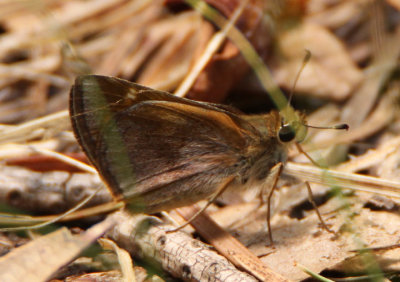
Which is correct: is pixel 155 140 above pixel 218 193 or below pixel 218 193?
above

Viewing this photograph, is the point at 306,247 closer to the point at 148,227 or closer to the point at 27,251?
the point at 148,227

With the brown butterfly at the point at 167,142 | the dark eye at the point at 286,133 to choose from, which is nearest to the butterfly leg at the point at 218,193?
the brown butterfly at the point at 167,142

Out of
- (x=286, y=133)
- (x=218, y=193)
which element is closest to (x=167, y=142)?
(x=218, y=193)

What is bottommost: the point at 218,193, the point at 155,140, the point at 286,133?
the point at 218,193

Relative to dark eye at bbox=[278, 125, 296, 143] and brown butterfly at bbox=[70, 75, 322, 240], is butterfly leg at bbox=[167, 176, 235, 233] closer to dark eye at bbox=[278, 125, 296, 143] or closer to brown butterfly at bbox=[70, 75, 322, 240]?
brown butterfly at bbox=[70, 75, 322, 240]

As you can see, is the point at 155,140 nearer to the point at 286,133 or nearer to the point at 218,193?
the point at 218,193

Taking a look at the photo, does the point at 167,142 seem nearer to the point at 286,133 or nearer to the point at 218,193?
the point at 218,193

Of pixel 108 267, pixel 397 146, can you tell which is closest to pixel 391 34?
pixel 397 146
